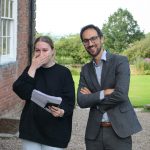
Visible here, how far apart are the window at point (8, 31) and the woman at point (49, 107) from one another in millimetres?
6071

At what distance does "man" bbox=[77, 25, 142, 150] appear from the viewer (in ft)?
13.4

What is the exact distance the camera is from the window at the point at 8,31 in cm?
1028

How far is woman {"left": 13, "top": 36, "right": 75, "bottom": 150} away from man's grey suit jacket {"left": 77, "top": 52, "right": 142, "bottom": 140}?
21 cm

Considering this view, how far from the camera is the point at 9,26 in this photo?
35.9ft

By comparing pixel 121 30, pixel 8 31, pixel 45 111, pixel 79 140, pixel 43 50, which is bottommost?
pixel 79 140

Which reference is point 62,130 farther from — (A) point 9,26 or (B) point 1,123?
(A) point 9,26

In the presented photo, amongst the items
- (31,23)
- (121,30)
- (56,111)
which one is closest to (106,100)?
(56,111)

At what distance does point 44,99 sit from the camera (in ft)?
13.1

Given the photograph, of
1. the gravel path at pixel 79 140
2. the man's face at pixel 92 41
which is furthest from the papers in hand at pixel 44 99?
the gravel path at pixel 79 140

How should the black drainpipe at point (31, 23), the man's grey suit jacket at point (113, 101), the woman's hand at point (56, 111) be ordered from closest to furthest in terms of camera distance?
the woman's hand at point (56, 111), the man's grey suit jacket at point (113, 101), the black drainpipe at point (31, 23)

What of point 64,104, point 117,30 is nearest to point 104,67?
point 64,104

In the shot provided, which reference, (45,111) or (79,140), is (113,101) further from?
(79,140)

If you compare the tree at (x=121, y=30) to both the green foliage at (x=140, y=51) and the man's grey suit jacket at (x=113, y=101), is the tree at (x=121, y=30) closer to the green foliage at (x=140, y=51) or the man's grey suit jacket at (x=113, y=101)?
the green foliage at (x=140, y=51)

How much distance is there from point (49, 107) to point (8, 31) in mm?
7121
